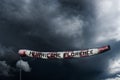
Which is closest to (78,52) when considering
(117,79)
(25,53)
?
(25,53)

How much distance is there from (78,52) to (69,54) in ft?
5.47

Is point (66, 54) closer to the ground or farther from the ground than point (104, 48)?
closer to the ground

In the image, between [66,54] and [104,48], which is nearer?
[104,48]

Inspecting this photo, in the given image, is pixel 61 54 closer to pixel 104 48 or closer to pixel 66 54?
pixel 66 54

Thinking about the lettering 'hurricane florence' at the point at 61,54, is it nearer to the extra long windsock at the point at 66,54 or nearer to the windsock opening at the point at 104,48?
the extra long windsock at the point at 66,54

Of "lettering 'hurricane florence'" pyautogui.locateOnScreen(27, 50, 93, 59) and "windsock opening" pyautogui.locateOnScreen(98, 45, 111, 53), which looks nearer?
"windsock opening" pyautogui.locateOnScreen(98, 45, 111, 53)

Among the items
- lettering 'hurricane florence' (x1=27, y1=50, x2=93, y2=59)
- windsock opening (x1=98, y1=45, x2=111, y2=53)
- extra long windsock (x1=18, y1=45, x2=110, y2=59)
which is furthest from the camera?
lettering 'hurricane florence' (x1=27, y1=50, x2=93, y2=59)

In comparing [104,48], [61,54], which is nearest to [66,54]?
[61,54]

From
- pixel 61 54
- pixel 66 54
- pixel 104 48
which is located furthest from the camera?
pixel 61 54

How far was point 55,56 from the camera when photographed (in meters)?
60.7

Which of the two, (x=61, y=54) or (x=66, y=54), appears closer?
(x=66, y=54)

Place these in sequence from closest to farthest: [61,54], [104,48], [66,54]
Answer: [104,48]
[66,54]
[61,54]

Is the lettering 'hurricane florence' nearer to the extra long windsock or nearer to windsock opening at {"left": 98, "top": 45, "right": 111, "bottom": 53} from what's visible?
the extra long windsock

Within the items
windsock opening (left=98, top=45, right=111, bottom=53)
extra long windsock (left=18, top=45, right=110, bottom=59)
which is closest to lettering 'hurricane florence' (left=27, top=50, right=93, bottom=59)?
extra long windsock (left=18, top=45, right=110, bottom=59)
